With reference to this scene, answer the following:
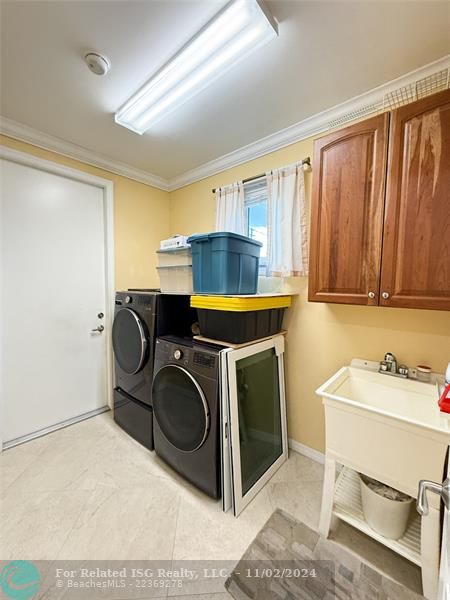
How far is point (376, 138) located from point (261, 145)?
1.00 metres

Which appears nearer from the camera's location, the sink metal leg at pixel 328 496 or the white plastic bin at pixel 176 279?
the sink metal leg at pixel 328 496

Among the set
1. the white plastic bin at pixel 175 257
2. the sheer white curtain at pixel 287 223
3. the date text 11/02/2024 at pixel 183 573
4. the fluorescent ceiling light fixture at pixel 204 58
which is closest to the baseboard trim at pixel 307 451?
the date text 11/02/2024 at pixel 183 573

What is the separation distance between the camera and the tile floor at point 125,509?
1.25 meters

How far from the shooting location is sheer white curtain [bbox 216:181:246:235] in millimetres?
2193

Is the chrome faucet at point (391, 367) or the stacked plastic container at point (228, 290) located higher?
the stacked plastic container at point (228, 290)

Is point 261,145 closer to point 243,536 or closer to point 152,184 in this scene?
point 152,184

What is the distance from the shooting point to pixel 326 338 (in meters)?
1.82

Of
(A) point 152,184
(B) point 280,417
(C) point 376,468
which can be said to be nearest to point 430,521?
(C) point 376,468

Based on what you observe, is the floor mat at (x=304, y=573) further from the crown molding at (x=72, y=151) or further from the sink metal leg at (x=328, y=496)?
the crown molding at (x=72, y=151)

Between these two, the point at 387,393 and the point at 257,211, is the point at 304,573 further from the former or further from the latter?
the point at 257,211

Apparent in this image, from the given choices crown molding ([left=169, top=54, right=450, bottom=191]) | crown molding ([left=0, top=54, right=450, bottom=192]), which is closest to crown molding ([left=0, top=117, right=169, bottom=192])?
crown molding ([left=0, top=54, right=450, bottom=192])

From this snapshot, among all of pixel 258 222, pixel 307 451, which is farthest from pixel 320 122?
pixel 307 451

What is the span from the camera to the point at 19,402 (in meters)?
2.03

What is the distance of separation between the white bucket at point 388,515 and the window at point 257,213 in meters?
1.57
